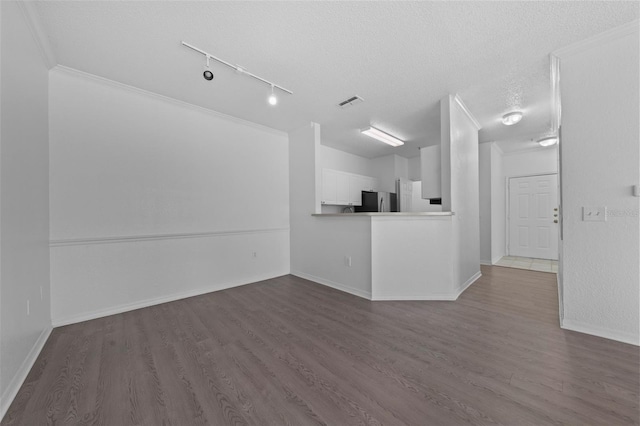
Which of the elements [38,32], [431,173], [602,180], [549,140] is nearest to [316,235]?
[431,173]

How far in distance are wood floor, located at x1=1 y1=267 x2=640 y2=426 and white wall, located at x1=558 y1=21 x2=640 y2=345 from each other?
0.92 feet

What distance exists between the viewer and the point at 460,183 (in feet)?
11.1

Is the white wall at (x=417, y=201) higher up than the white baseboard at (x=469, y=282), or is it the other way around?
the white wall at (x=417, y=201)

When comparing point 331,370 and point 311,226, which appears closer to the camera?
point 331,370

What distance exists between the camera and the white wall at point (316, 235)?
3324 millimetres

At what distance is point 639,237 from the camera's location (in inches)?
76.4

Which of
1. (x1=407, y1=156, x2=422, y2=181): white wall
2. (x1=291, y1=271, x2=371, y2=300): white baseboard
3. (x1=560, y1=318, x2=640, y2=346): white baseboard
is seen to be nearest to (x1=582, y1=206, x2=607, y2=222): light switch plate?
(x1=560, y1=318, x2=640, y2=346): white baseboard

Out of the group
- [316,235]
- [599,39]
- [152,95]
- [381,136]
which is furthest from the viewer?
[381,136]

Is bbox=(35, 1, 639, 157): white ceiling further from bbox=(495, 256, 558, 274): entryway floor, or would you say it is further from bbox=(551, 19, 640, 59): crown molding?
bbox=(495, 256, 558, 274): entryway floor

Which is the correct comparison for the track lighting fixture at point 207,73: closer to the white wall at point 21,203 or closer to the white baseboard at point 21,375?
the white wall at point 21,203

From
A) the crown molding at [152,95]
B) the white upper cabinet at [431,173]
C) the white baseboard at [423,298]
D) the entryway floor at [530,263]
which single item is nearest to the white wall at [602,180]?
the white baseboard at [423,298]

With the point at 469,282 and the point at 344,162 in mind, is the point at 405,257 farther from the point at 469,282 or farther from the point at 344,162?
the point at 344,162

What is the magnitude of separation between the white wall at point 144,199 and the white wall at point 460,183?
9.23 feet

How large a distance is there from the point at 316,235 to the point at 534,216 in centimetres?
510
